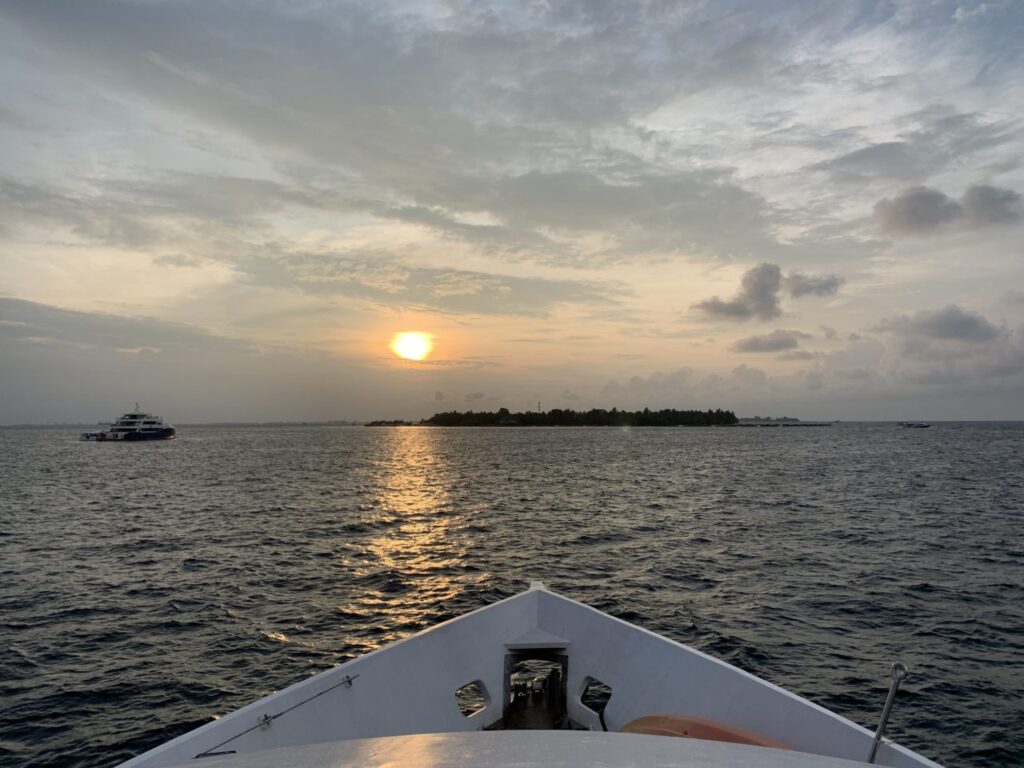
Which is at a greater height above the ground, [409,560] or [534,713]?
[534,713]

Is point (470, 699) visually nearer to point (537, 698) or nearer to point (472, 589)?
point (537, 698)

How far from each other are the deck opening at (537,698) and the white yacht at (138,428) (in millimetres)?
170514

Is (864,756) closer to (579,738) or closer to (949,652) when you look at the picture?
(579,738)

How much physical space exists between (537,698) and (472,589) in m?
12.6

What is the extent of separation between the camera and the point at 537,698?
10688mm

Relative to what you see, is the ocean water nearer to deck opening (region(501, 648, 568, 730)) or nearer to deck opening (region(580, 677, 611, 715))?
deck opening (region(580, 677, 611, 715))

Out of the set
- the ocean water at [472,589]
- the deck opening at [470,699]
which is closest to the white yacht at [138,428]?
the ocean water at [472,589]

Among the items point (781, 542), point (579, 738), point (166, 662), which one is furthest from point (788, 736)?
point (781, 542)

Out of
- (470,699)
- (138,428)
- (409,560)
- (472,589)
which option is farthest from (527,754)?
(138,428)

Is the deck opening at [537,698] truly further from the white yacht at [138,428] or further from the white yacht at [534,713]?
the white yacht at [138,428]

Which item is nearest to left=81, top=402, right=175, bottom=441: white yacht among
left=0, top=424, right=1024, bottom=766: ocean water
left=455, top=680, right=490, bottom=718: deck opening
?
left=0, top=424, right=1024, bottom=766: ocean water

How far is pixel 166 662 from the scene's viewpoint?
1578 cm

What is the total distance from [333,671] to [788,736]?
5.75m

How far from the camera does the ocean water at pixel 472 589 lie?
13664mm
